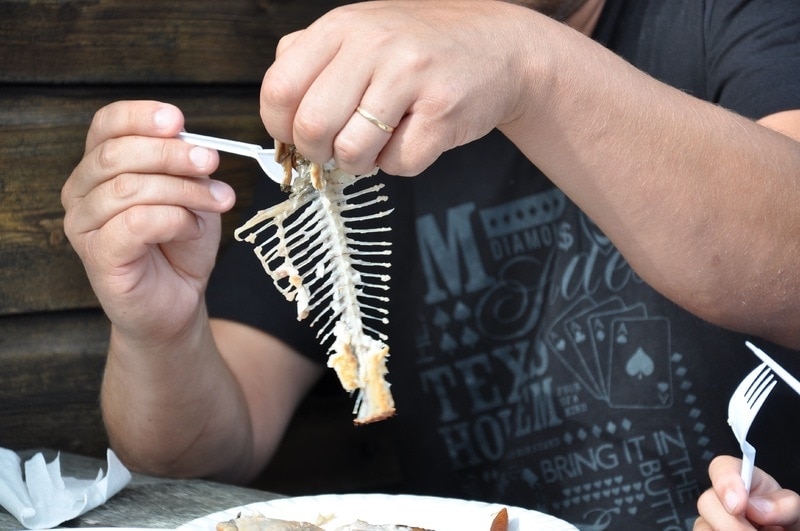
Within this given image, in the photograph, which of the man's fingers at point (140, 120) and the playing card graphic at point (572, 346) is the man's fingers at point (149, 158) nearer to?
the man's fingers at point (140, 120)

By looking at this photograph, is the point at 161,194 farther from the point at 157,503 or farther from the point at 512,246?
the point at 512,246

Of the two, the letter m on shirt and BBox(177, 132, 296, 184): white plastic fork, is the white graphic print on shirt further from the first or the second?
BBox(177, 132, 296, 184): white plastic fork

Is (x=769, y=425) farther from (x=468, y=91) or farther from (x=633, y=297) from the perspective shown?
(x=468, y=91)

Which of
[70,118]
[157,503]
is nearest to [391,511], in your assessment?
[157,503]

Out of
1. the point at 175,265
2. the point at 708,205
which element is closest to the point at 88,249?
the point at 175,265

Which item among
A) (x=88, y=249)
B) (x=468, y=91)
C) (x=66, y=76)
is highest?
(x=66, y=76)

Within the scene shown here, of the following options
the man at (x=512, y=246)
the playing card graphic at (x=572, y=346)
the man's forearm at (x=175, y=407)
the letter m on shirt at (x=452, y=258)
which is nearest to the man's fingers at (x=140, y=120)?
the man at (x=512, y=246)
